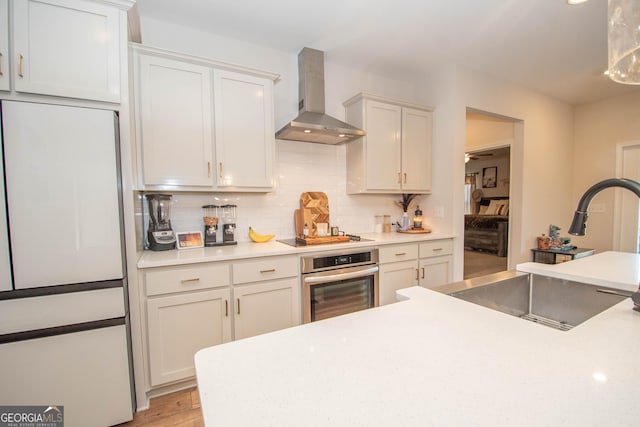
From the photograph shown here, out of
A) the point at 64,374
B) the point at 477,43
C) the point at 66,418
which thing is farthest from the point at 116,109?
the point at 477,43

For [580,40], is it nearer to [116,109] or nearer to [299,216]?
[299,216]

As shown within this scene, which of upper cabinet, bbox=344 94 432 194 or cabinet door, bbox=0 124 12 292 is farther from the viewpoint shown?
upper cabinet, bbox=344 94 432 194

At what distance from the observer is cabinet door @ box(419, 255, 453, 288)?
9.19 ft

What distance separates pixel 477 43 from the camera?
258 centimetres

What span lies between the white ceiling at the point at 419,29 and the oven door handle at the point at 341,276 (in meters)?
2.00

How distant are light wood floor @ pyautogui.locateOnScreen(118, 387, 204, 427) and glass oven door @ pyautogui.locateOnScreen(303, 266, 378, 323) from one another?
88 cm

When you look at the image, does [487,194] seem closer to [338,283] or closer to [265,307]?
[338,283]

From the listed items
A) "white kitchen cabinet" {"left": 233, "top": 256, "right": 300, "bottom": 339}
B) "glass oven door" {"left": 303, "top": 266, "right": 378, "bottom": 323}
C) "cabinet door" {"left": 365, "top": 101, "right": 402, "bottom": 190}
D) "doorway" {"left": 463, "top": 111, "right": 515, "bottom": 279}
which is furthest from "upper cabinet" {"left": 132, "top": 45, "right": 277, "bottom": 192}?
"doorway" {"left": 463, "top": 111, "right": 515, "bottom": 279}

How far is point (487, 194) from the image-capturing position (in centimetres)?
709

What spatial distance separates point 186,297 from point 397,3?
249 centimetres

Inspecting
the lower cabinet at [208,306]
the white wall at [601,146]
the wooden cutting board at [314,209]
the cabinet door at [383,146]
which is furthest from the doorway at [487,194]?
the lower cabinet at [208,306]

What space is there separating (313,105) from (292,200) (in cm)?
92

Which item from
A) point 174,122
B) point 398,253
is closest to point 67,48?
point 174,122

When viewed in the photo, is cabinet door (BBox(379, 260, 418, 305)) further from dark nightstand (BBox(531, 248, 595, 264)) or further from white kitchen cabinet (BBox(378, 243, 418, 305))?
dark nightstand (BBox(531, 248, 595, 264))
